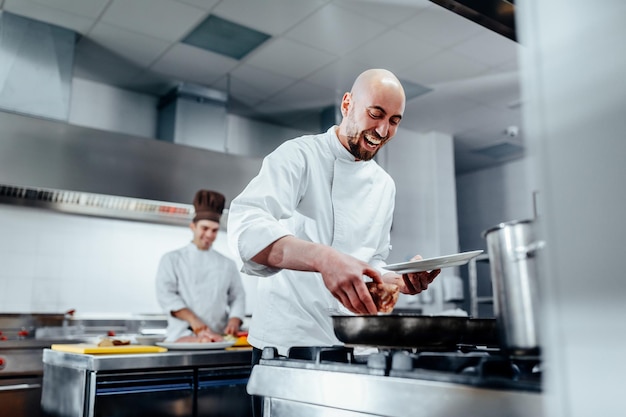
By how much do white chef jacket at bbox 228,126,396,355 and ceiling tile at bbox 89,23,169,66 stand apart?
2.75 meters

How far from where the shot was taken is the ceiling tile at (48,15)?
358cm

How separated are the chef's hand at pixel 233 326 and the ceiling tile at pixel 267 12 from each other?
6.54 feet

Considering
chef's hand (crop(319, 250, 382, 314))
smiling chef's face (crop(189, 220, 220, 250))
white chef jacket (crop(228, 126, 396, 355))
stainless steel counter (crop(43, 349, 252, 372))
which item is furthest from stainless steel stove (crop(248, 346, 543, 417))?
smiling chef's face (crop(189, 220, 220, 250))

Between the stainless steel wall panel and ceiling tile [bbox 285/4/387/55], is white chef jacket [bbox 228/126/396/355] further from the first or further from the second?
the stainless steel wall panel

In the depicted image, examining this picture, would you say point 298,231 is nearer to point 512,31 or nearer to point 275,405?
point 275,405

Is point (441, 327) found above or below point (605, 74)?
below

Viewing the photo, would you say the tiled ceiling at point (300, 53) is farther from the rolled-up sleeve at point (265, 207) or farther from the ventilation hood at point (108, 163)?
the rolled-up sleeve at point (265, 207)

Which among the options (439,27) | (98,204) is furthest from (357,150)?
(98,204)

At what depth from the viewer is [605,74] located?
0.62m

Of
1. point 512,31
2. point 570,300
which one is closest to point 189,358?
point 512,31

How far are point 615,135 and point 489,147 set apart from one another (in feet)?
20.3

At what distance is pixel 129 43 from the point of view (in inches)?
159

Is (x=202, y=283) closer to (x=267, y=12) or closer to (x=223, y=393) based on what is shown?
(x=223, y=393)

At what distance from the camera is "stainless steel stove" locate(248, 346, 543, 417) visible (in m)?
0.78
